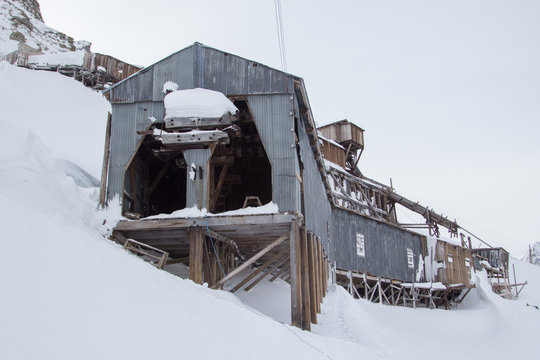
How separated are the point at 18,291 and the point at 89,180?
849 inches

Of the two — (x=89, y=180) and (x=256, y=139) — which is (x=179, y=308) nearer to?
(x=256, y=139)

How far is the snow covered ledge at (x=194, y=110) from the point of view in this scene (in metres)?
15.6

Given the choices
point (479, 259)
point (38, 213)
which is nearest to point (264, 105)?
point (38, 213)

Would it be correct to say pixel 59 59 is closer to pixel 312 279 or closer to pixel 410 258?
pixel 410 258

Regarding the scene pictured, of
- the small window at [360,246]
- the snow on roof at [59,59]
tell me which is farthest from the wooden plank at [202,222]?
the snow on roof at [59,59]

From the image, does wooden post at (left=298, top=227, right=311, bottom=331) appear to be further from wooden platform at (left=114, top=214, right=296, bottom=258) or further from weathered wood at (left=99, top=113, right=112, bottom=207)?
weathered wood at (left=99, top=113, right=112, bottom=207)

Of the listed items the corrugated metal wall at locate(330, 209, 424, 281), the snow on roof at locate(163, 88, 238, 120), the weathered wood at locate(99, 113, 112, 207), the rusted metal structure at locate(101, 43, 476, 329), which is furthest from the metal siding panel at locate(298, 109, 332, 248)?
the corrugated metal wall at locate(330, 209, 424, 281)

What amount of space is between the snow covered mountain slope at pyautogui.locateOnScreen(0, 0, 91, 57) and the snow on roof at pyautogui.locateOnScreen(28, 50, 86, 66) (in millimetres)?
4749

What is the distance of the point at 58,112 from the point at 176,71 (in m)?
25.0

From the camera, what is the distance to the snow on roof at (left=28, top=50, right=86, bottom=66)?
44.9m

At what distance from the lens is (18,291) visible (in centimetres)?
636

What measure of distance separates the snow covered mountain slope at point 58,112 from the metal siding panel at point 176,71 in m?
12.5

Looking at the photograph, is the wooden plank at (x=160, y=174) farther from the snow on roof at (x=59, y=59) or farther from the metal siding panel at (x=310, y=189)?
the snow on roof at (x=59, y=59)

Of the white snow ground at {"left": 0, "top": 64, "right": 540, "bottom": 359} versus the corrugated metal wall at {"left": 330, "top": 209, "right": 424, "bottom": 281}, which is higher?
the corrugated metal wall at {"left": 330, "top": 209, "right": 424, "bottom": 281}
